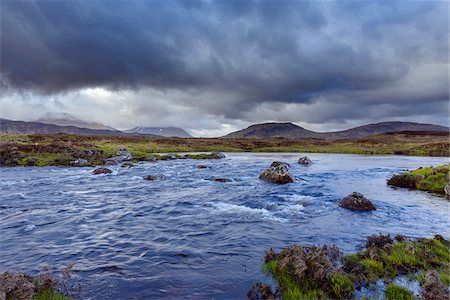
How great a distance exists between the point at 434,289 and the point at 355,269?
1.84 m

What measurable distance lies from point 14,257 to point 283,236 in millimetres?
10066

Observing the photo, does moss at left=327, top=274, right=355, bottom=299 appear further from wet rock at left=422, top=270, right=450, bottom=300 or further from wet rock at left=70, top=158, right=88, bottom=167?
wet rock at left=70, top=158, right=88, bottom=167

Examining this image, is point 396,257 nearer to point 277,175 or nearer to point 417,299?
point 417,299

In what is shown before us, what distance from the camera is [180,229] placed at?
12797 mm

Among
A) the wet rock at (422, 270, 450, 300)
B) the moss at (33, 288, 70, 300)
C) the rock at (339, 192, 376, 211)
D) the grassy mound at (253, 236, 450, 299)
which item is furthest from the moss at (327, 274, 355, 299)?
the rock at (339, 192, 376, 211)

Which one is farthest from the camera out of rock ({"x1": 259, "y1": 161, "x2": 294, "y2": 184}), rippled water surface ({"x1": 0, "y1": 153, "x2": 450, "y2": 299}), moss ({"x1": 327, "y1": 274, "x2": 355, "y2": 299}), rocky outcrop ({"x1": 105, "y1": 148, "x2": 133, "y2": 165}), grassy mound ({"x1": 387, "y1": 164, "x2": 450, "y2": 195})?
rocky outcrop ({"x1": 105, "y1": 148, "x2": 133, "y2": 165})

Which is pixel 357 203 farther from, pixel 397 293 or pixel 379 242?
pixel 397 293

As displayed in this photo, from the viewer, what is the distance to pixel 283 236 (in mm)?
11594

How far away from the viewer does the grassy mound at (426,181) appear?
21.9 metres

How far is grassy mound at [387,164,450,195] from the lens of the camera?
21.9 meters

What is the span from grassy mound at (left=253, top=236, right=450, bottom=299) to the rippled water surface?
87 centimetres

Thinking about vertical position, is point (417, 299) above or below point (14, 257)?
above

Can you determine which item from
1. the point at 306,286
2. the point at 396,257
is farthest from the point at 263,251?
the point at 396,257

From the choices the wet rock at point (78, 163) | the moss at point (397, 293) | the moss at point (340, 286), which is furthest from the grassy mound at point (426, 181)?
the wet rock at point (78, 163)
